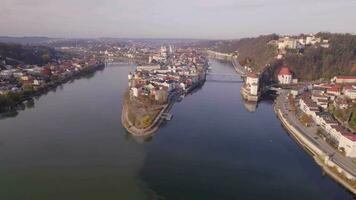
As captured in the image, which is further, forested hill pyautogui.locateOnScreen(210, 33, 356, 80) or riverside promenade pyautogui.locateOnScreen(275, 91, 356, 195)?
forested hill pyautogui.locateOnScreen(210, 33, 356, 80)

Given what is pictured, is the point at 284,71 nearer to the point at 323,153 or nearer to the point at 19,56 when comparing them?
the point at 323,153

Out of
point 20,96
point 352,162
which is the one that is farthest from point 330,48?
point 20,96

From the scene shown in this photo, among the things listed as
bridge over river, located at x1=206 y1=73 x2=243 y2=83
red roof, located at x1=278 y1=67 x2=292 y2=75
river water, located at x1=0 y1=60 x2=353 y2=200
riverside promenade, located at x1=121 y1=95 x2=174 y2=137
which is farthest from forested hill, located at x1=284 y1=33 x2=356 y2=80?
riverside promenade, located at x1=121 y1=95 x2=174 y2=137

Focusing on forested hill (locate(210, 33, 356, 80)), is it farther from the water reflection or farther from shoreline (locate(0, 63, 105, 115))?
shoreline (locate(0, 63, 105, 115))

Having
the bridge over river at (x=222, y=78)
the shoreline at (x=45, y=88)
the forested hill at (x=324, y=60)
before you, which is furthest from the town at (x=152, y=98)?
the forested hill at (x=324, y=60)

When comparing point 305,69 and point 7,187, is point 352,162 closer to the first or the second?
point 7,187

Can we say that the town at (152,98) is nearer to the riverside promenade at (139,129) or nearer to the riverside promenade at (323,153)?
the riverside promenade at (139,129)

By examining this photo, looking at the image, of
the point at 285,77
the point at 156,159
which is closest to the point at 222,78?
the point at 285,77
